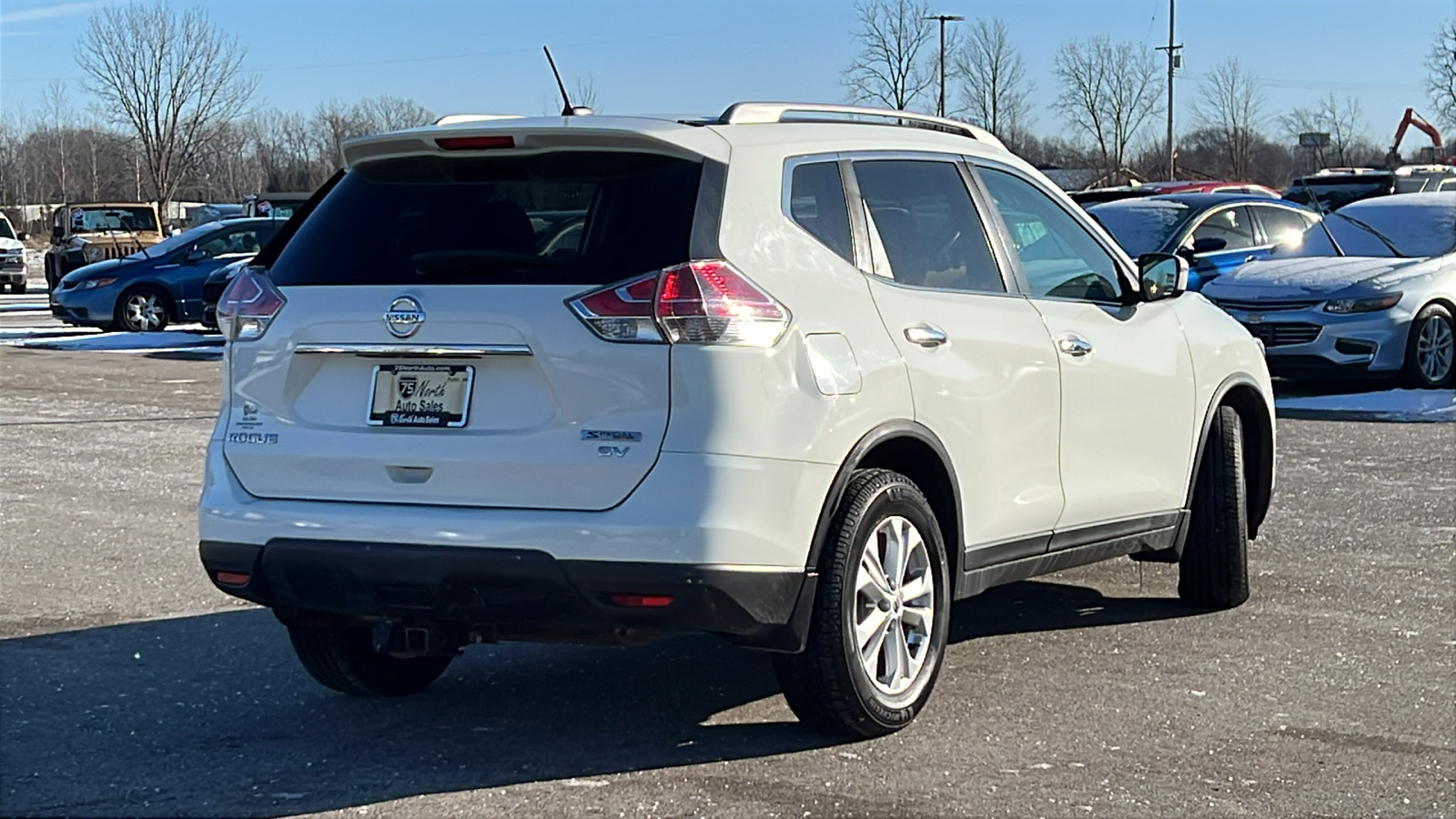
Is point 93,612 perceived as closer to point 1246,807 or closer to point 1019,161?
point 1019,161

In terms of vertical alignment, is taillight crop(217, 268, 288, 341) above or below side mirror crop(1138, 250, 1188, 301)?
above

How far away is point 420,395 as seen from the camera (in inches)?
187

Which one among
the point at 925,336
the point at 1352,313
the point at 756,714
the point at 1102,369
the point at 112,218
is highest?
the point at 112,218

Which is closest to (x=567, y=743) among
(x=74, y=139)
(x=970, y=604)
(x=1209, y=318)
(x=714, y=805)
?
(x=714, y=805)

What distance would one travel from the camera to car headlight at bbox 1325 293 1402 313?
561 inches

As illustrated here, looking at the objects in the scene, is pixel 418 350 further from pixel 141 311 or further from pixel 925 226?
pixel 141 311

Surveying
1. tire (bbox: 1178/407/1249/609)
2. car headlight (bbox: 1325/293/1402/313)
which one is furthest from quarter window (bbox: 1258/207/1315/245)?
tire (bbox: 1178/407/1249/609)

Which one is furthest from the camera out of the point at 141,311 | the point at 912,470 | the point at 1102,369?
the point at 141,311

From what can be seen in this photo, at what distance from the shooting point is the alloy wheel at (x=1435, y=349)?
14.4 meters

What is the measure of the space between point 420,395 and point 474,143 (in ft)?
2.40

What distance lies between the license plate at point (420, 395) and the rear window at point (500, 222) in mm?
245

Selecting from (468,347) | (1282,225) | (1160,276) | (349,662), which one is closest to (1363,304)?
(1282,225)

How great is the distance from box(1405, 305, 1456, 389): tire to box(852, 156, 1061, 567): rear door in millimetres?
9441

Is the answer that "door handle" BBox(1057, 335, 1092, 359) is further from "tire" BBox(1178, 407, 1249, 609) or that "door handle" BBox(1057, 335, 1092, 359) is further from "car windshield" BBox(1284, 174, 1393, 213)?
"car windshield" BBox(1284, 174, 1393, 213)
